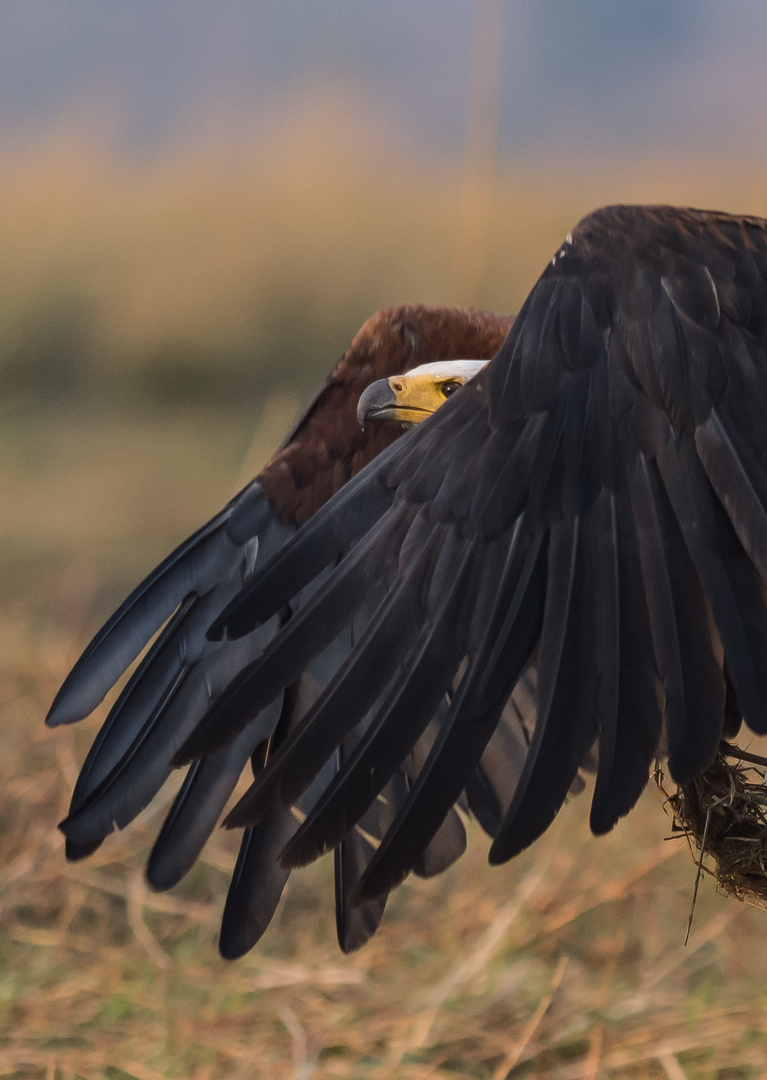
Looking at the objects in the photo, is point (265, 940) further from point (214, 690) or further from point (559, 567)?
point (559, 567)

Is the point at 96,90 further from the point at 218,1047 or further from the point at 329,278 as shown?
the point at 218,1047

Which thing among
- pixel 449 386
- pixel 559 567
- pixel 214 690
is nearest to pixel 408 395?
pixel 449 386

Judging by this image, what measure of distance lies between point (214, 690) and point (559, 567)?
93 cm

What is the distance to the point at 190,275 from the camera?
8.57m

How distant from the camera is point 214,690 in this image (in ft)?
7.34

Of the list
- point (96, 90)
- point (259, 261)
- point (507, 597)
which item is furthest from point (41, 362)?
point (507, 597)

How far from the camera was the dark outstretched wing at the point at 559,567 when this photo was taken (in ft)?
4.61

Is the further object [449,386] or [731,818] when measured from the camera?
[449,386]

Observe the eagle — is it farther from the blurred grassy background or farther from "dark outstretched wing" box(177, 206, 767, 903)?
the blurred grassy background

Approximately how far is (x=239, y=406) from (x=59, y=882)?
505 centimetres

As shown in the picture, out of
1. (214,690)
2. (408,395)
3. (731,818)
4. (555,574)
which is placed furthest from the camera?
(408,395)

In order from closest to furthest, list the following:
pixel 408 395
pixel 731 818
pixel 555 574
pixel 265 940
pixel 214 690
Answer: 1. pixel 555 574
2. pixel 731 818
3. pixel 214 690
4. pixel 408 395
5. pixel 265 940

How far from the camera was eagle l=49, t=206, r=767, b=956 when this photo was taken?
1405 millimetres

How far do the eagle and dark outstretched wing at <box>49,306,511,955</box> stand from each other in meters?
0.13
